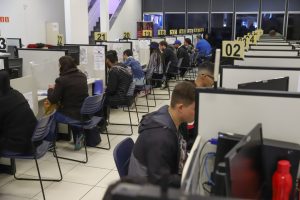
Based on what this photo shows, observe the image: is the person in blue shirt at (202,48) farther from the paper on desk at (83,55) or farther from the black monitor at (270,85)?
the black monitor at (270,85)

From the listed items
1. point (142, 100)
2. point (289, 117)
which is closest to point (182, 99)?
point (289, 117)

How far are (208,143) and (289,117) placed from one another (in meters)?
0.39

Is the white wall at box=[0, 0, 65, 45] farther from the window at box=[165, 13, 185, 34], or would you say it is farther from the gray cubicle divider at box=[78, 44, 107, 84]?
the window at box=[165, 13, 185, 34]

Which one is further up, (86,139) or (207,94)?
(207,94)

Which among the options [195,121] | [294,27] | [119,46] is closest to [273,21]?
[294,27]

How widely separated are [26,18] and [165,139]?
827cm

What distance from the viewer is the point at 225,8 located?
1391cm

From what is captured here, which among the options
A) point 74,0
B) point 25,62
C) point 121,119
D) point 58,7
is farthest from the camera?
point 58,7

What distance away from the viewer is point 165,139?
1.69 m

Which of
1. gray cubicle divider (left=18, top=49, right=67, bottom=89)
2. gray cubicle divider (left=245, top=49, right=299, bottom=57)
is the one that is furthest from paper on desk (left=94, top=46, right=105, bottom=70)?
gray cubicle divider (left=245, top=49, right=299, bottom=57)

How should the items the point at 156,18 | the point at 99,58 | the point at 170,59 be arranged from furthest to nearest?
the point at 156,18 → the point at 170,59 → the point at 99,58

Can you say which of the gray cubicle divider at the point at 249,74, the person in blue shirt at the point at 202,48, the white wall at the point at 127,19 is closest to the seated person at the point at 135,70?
the gray cubicle divider at the point at 249,74

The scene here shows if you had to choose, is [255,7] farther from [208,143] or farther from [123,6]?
[208,143]

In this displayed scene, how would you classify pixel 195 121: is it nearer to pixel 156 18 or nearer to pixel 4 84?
pixel 4 84
